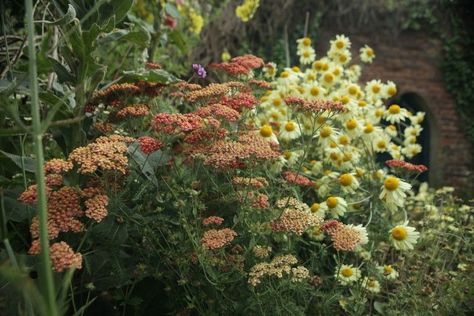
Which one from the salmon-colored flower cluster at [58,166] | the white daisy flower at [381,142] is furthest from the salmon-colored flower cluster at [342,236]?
the white daisy flower at [381,142]

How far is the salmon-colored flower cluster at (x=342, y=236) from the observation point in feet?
4.78

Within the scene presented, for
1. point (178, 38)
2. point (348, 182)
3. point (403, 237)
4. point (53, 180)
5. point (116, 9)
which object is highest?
point (116, 9)

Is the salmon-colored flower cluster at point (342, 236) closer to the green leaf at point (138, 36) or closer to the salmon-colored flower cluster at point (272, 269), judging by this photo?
the salmon-colored flower cluster at point (272, 269)

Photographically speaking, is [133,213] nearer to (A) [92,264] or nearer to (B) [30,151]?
(A) [92,264]

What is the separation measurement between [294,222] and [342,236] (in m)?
0.14

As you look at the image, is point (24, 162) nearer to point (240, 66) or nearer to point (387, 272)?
point (240, 66)

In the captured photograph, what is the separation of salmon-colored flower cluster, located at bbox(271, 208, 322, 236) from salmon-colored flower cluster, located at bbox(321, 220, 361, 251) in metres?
0.05

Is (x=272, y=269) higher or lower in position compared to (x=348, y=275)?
higher

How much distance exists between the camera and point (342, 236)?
1.50m

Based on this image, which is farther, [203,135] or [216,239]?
[203,135]

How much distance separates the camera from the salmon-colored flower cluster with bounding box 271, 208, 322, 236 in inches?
57.5

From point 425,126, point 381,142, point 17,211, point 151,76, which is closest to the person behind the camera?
point 17,211

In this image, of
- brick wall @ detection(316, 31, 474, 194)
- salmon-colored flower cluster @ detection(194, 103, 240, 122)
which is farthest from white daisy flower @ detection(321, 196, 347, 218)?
brick wall @ detection(316, 31, 474, 194)

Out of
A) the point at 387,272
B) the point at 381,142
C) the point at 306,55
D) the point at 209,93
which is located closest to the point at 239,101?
the point at 209,93
